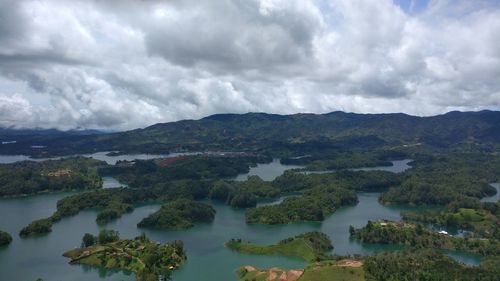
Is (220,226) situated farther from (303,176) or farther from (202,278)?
(303,176)

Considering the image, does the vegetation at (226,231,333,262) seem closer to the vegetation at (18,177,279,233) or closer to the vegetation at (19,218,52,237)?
the vegetation at (19,218,52,237)

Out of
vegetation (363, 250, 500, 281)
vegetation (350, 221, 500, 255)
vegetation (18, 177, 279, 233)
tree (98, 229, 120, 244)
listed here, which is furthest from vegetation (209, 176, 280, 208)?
Answer: vegetation (363, 250, 500, 281)

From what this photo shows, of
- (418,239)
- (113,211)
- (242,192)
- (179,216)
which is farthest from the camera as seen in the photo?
(242,192)

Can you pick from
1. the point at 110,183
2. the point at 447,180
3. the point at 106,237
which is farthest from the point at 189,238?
the point at 447,180

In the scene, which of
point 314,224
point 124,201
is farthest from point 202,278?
point 124,201

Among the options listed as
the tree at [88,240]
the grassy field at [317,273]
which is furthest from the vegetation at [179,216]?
the grassy field at [317,273]

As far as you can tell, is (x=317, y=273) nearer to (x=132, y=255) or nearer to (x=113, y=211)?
(x=132, y=255)

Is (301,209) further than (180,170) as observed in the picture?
No
